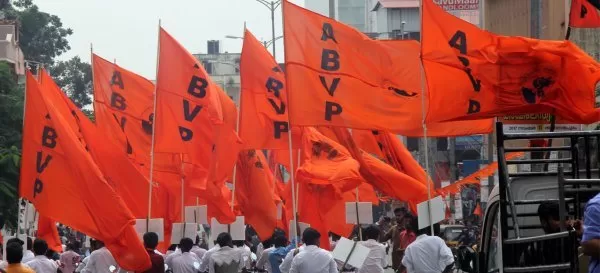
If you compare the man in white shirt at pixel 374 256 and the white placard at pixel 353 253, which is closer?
the white placard at pixel 353 253

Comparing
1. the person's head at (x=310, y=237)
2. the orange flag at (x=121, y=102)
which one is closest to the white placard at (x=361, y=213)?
the person's head at (x=310, y=237)

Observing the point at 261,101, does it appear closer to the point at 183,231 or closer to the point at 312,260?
the point at 183,231

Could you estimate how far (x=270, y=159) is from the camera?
34062 millimetres

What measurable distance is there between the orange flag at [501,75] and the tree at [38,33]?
61.5 m

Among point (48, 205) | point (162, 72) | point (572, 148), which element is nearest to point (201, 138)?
point (162, 72)

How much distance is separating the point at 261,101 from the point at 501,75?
31.0 ft

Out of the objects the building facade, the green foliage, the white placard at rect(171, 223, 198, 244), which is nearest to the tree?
the green foliage

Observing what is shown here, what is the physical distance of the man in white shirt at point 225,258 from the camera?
20.3 m

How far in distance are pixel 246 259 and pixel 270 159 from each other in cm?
1113

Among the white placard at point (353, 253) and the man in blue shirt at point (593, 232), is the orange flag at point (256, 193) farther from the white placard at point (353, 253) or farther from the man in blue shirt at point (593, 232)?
the man in blue shirt at point (593, 232)

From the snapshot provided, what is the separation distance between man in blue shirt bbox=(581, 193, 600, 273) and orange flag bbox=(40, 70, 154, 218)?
45.4ft

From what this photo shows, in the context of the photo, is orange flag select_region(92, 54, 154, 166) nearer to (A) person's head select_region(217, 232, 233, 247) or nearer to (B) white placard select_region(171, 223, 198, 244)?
(B) white placard select_region(171, 223, 198, 244)

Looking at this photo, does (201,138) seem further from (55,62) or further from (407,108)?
(55,62)

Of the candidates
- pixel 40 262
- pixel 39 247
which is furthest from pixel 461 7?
pixel 40 262
